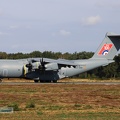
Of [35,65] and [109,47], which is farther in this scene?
[109,47]

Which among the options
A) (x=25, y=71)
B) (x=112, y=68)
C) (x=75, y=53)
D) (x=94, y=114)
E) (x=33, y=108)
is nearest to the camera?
(x=94, y=114)

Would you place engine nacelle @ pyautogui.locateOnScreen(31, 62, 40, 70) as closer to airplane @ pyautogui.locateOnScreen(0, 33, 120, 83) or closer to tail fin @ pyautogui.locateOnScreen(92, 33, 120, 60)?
airplane @ pyautogui.locateOnScreen(0, 33, 120, 83)

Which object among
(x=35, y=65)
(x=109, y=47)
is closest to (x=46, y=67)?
(x=35, y=65)

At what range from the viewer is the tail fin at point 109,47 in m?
56.2

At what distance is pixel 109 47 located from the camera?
56.9 meters

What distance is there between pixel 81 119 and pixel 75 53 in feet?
341

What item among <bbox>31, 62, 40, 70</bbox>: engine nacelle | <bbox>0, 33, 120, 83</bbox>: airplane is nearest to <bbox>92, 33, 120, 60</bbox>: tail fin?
<bbox>0, 33, 120, 83</bbox>: airplane

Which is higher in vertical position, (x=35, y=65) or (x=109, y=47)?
(x=109, y=47)

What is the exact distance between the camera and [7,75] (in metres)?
51.7

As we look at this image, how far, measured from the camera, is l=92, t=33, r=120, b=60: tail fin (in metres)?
56.2

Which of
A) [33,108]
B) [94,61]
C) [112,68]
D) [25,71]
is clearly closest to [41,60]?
[25,71]

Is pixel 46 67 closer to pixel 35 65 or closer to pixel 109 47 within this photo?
pixel 35 65

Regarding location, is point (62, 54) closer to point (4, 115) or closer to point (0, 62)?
point (0, 62)

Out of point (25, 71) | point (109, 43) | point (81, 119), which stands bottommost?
point (81, 119)
